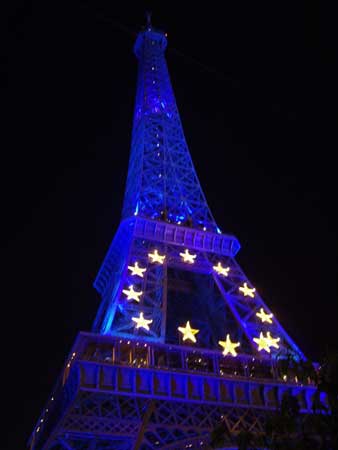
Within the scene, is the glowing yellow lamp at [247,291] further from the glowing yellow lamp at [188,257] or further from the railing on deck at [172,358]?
the railing on deck at [172,358]

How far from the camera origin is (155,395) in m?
15.6

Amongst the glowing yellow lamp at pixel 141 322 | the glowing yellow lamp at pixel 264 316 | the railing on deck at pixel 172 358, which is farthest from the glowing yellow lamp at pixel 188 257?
the railing on deck at pixel 172 358

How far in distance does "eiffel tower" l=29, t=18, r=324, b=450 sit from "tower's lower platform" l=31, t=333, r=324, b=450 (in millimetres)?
35

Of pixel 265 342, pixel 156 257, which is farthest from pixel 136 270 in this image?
pixel 265 342

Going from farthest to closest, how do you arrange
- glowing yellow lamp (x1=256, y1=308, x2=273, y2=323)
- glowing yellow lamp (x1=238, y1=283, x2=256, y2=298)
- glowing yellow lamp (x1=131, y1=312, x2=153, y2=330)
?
1. glowing yellow lamp (x1=238, y1=283, x2=256, y2=298)
2. glowing yellow lamp (x1=256, y1=308, x2=273, y2=323)
3. glowing yellow lamp (x1=131, y1=312, x2=153, y2=330)

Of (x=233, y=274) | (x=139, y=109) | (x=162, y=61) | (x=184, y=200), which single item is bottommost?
(x=233, y=274)

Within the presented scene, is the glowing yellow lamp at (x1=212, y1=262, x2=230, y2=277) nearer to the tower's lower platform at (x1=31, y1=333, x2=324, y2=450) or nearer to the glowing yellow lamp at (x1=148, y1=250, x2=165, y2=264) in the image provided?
the glowing yellow lamp at (x1=148, y1=250, x2=165, y2=264)

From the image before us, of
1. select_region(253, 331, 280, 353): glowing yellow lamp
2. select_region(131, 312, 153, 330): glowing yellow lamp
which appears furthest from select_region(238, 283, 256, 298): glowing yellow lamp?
select_region(131, 312, 153, 330): glowing yellow lamp

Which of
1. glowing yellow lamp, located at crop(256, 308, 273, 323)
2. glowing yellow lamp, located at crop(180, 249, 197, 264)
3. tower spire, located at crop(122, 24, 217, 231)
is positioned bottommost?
glowing yellow lamp, located at crop(256, 308, 273, 323)

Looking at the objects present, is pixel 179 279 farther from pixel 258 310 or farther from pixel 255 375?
pixel 255 375

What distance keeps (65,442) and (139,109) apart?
1001 inches

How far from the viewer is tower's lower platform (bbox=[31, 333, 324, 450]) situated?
15.4 m

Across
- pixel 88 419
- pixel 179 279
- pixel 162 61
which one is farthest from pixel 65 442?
pixel 162 61

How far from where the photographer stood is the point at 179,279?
2623cm
